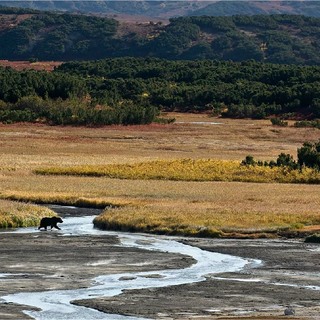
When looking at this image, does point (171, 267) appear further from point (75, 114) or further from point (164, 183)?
point (75, 114)

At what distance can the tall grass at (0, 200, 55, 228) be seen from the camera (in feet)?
150

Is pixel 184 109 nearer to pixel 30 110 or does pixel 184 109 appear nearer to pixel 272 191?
pixel 30 110

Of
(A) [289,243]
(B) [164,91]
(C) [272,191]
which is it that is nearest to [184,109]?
(B) [164,91]

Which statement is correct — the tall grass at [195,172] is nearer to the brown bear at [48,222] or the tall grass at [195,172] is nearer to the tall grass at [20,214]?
the tall grass at [20,214]

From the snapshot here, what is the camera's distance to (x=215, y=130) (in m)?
108

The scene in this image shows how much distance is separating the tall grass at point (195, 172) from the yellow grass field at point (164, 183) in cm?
180

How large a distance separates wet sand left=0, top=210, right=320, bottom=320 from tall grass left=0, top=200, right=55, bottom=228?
2343 mm

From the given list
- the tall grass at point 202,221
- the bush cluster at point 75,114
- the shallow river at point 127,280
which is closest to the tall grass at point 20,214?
the shallow river at point 127,280

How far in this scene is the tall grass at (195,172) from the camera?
6656 cm

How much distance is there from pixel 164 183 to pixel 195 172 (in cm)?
588

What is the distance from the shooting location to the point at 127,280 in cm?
3284

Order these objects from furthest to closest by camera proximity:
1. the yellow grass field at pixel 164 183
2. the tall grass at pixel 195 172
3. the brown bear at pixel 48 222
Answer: the tall grass at pixel 195 172 < the yellow grass field at pixel 164 183 < the brown bear at pixel 48 222

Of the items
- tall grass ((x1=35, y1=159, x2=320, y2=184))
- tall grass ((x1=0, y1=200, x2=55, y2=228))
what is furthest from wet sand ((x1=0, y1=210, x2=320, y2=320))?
tall grass ((x1=35, y1=159, x2=320, y2=184))

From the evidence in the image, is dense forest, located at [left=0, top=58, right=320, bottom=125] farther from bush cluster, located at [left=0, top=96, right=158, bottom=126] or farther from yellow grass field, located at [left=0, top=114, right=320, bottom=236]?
yellow grass field, located at [left=0, top=114, right=320, bottom=236]
